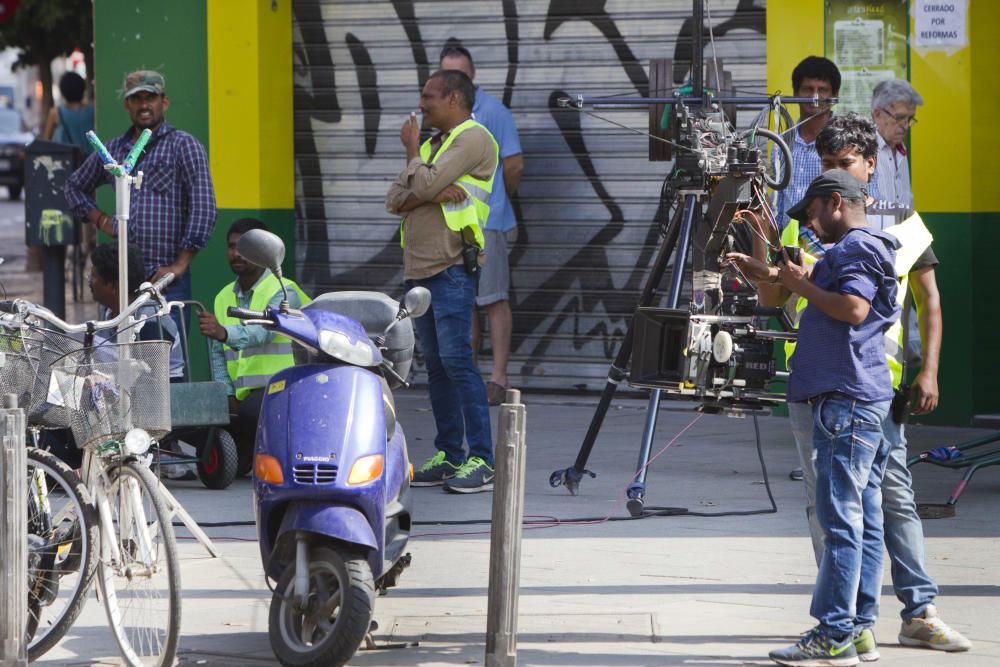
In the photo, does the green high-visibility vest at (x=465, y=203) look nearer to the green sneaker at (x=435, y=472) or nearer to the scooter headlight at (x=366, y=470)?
the green sneaker at (x=435, y=472)

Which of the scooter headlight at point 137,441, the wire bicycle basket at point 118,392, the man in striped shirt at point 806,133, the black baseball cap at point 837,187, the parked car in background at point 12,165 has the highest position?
the parked car in background at point 12,165

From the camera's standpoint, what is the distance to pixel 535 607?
6.15 meters

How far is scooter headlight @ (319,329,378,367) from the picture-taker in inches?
217

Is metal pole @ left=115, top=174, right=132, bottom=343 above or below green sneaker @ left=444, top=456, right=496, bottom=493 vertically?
above

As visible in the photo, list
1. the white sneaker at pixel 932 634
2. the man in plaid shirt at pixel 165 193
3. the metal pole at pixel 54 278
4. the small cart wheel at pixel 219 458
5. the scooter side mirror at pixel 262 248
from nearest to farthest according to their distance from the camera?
the scooter side mirror at pixel 262 248, the white sneaker at pixel 932 634, the small cart wheel at pixel 219 458, the man in plaid shirt at pixel 165 193, the metal pole at pixel 54 278

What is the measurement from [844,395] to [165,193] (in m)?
5.15

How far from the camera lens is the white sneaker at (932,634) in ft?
18.0

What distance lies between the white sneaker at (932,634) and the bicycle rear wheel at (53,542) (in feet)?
8.63

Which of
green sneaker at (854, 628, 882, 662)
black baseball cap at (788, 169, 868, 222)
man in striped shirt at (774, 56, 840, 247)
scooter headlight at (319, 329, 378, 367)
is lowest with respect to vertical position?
green sneaker at (854, 628, 882, 662)

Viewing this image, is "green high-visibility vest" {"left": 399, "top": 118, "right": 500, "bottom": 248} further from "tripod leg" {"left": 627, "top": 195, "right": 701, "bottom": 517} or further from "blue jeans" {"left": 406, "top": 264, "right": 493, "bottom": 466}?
"tripod leg" {"left": 627, "top": 195, "right": 701, "bottom": 517}

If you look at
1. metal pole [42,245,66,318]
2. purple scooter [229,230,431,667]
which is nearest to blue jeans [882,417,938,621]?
purple scooter [229,230,431,667]

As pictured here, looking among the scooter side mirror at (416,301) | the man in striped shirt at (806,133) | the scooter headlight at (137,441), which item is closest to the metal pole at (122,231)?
the scooter headlight at (137,441)

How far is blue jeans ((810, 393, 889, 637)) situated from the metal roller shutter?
19.5ft

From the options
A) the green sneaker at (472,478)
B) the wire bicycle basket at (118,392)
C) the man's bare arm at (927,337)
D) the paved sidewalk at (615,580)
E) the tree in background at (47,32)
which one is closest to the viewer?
the wire bicycle basket at (118,392)
